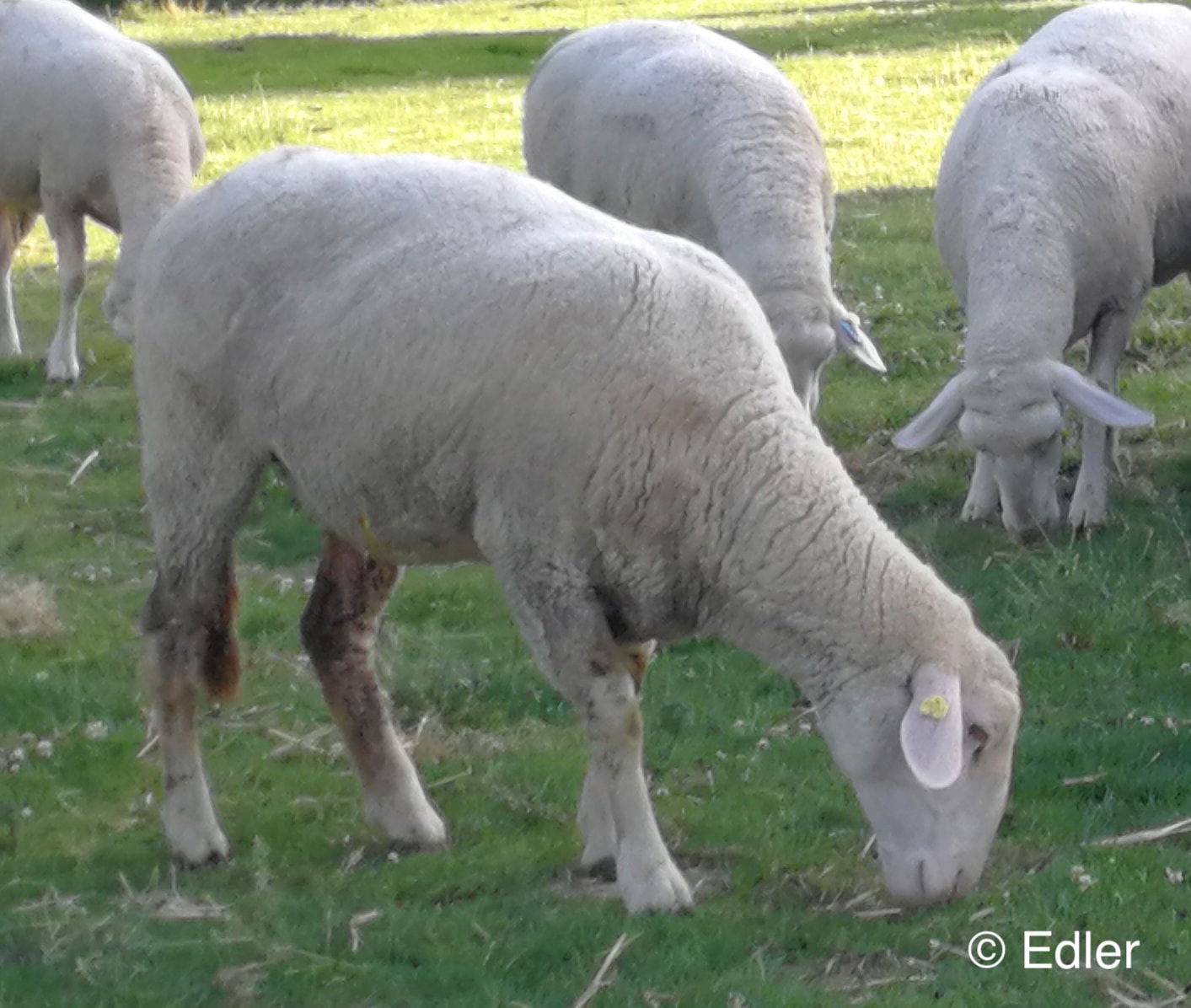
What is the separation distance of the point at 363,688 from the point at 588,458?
1185mm

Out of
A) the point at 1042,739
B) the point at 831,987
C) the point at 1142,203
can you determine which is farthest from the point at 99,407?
the point at 831,987

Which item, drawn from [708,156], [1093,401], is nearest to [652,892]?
[1093,401]

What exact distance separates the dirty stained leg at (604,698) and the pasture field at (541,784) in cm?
12

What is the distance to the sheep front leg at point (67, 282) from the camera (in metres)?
10.8

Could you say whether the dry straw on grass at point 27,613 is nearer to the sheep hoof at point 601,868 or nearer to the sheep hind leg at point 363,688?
the sheep hind leg at point 363,688

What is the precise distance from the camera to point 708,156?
8.78m

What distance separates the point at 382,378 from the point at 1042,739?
217cm

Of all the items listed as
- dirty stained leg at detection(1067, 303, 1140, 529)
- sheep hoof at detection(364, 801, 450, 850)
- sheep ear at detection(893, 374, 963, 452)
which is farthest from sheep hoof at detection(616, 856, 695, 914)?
dirty stained leg at detection(1067, 303, 1140, 529)

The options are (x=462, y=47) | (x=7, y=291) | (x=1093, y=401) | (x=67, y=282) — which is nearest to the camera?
(x=1093, y=401)

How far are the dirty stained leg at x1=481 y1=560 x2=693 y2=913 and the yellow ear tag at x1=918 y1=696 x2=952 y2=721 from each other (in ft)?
2.26

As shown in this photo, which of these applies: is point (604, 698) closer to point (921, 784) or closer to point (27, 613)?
point (921, 784)

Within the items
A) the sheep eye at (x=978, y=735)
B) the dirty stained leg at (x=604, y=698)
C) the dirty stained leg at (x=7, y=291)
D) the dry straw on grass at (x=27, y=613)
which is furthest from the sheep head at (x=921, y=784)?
the dirty stained leg at (x=7, y=291)

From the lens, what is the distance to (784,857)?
17.1 feet
